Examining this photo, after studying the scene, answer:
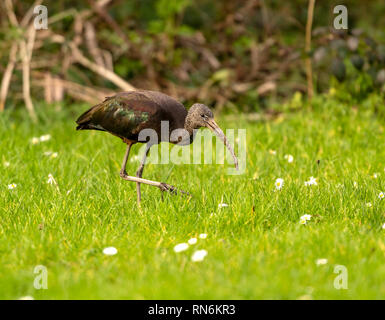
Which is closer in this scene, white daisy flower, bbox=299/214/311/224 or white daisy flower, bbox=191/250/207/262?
white daisy flower, bbox=191/250/207/262

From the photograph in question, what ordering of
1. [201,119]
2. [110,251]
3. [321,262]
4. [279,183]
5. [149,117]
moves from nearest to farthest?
[321,262] < [110,251] < [149,117] < [201,119] < [279,183]

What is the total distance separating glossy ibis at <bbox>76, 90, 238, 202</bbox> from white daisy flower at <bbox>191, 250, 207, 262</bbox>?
1002 mm

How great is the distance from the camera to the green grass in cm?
314

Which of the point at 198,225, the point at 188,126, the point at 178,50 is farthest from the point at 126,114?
the point at 178,50

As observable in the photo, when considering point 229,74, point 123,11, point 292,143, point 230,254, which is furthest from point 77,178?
point 123,11

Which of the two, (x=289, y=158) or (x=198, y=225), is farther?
(x=289, y=158)

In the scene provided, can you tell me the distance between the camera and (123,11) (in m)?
9.80

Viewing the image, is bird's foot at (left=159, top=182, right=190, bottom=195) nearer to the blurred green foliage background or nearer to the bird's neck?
the bird's neck

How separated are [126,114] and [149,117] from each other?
20 cm

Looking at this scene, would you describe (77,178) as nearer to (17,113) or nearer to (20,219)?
(20,219)

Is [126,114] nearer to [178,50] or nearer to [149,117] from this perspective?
[149,117]

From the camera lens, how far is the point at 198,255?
3.39m

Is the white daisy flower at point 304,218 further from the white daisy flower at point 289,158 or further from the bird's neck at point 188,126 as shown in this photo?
the white daisy flower at point 289,158

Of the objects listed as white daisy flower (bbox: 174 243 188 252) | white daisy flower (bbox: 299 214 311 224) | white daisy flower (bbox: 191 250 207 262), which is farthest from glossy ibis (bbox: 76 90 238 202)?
white daisy flower (bbox: 191 250 207 262)
